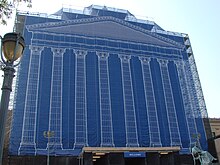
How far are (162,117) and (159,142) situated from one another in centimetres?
415

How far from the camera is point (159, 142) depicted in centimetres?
4206

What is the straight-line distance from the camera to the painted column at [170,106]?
4322cm

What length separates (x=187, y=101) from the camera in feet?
157

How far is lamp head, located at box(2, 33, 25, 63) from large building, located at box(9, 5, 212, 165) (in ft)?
100

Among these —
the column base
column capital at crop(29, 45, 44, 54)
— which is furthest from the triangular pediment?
the column base

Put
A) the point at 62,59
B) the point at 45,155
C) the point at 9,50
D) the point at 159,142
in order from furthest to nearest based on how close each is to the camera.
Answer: the point at 62,59, the point at 159,142, the point at 45,155, the point at 9,50

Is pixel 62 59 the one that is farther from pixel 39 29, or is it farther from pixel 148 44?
pixel 148 44

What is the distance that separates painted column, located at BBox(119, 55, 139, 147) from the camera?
41.0 metres

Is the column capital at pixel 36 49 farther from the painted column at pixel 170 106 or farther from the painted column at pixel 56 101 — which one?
the painted column at pixel 170 106

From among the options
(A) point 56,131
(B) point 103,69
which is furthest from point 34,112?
(B) point 103,69

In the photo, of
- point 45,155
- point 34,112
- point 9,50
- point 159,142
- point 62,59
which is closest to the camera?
point 9,50

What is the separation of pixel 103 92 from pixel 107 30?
521 inches

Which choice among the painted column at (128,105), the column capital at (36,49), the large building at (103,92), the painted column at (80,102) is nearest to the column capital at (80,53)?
the painted column at (80,102)

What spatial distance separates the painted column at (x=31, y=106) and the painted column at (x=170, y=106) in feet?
65.9
